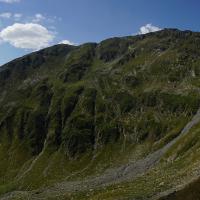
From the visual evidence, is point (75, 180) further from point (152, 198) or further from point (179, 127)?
point (152, 198)

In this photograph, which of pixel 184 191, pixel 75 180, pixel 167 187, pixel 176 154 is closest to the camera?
pixel 184 191

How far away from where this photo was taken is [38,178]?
653ft

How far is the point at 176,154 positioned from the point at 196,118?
59073 mm

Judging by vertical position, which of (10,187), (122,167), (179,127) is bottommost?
(10,187)

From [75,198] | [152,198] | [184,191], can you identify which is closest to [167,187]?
[152,198]

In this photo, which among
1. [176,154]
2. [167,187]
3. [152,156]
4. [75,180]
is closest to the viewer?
[167,187]

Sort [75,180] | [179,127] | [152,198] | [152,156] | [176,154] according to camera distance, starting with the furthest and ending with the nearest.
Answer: [179,127] < [75,180] < [152,156] < [176,154] < [152,198]

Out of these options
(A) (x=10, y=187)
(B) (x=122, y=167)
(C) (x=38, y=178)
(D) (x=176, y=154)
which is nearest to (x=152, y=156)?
(B) (x=122, y=167)

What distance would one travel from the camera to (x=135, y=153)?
614ft

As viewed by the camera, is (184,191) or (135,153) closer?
(184,191)

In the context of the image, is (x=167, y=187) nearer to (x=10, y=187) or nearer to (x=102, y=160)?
(x=102, y=160)

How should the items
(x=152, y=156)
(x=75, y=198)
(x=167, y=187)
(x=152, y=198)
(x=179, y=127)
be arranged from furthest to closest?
(x=179, y=127) → (x=152, y=156) → (x=75, y=198) → (x=167, y=187) → (x=152, y=198)

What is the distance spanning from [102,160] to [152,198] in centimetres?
14639

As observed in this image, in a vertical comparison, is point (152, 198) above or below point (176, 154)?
above
